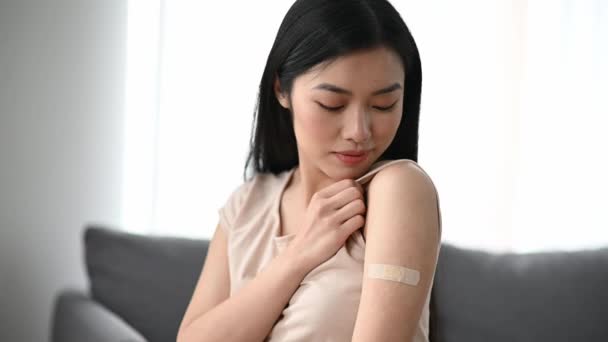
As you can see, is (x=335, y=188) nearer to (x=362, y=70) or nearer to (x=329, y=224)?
(x=329, y=224)

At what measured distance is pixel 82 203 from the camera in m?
2.90

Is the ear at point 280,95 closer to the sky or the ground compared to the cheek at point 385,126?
closer to the sky

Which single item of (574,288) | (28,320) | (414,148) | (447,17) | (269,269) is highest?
(447,17)

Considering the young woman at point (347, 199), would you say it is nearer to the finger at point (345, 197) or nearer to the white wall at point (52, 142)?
the finger at point (345, 197)

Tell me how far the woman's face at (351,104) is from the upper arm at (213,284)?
1.25 feet

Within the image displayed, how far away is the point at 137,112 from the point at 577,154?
1604 mm

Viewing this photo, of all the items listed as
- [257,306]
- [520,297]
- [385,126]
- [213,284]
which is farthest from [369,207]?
[520,297]

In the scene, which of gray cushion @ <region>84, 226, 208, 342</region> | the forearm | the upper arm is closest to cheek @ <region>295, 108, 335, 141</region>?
the forearm

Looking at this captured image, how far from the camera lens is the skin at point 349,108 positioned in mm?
1275

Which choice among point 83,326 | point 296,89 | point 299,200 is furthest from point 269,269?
point 83,326

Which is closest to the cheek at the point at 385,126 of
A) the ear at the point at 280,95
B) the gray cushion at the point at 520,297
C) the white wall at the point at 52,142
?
the ear at the point at 280,95

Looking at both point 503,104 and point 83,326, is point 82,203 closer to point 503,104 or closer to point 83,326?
point 83,326

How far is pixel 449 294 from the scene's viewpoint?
2.21 m

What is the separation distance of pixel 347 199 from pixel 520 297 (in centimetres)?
94
